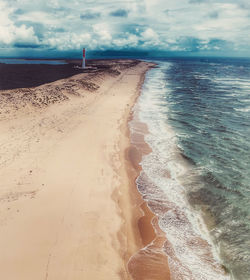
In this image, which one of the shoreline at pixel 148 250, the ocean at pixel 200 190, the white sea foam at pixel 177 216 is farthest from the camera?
the ocean at pixel 200 190

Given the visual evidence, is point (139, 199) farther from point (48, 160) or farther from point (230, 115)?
point (230, 115)

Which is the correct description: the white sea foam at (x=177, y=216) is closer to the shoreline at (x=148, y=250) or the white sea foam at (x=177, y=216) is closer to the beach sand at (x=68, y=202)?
the shoreline at (x=148, y=250)

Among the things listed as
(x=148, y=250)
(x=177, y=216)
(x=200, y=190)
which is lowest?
(x=148, y=250)

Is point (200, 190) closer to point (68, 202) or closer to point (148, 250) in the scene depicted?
point (148, 250)

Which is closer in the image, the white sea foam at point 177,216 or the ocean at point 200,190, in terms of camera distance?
the white sea foam at point 177,216

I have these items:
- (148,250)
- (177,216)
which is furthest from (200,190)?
(148,250)

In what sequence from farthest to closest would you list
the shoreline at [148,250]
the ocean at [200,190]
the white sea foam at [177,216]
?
the ocean at [200,190], the white sea foam at [177,216], the shoreline at [148,250]

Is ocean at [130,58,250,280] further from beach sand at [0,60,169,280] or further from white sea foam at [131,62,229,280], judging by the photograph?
beach sand at [0,60,169,280]

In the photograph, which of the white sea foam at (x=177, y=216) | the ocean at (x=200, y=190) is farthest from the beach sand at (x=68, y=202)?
the ocean at (x=200, y=190)
